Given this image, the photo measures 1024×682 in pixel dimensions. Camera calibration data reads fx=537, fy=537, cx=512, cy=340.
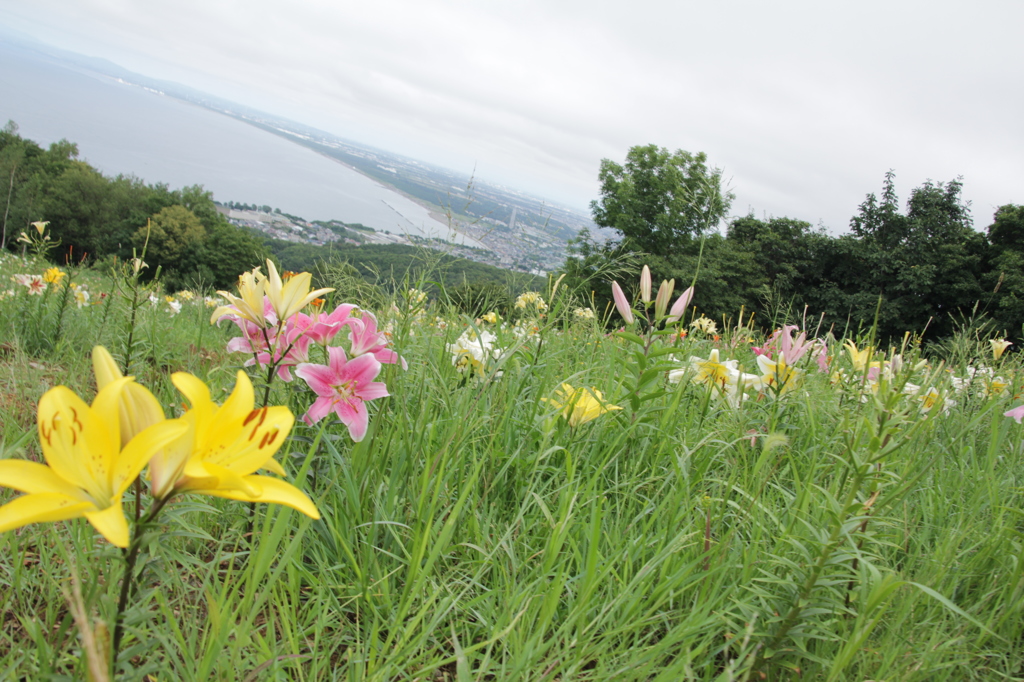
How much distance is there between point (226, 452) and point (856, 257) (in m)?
26.6

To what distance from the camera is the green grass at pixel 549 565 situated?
967mm

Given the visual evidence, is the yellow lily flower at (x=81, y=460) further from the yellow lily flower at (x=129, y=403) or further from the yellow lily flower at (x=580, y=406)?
the yellow lily flower at (x=580, y=406)

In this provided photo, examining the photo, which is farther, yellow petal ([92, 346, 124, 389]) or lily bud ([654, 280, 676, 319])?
lily bud ([654, 280, 676, 319])

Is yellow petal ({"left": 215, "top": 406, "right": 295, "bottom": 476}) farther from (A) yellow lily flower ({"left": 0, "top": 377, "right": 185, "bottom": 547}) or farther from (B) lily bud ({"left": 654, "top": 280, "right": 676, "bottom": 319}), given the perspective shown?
(B) lily bud ({"left": 654, "top": 280, "right": 676, "bottom": 319})

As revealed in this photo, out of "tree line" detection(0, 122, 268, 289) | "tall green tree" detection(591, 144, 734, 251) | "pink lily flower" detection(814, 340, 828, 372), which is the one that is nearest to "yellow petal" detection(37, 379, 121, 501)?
"pink lily flower" detection(814, 340, 828, 372)

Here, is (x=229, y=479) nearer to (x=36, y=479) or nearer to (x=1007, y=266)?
(x=36, y=479)

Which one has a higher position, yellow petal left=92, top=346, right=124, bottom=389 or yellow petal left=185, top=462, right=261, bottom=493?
yellow petal left=92, top=346, right=124, bottom=389

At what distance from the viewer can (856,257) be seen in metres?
22.5

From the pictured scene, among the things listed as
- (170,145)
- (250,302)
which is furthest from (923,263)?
(170,145)

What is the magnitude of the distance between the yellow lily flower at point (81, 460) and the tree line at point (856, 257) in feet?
55.3

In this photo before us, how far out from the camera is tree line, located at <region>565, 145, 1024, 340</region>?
61.1 ft

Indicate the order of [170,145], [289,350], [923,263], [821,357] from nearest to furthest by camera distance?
[289,350], [821,357], [923,263], [170,145]

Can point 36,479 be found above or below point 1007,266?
below

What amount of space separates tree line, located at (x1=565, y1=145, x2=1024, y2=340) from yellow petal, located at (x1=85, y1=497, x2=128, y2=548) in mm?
16904
